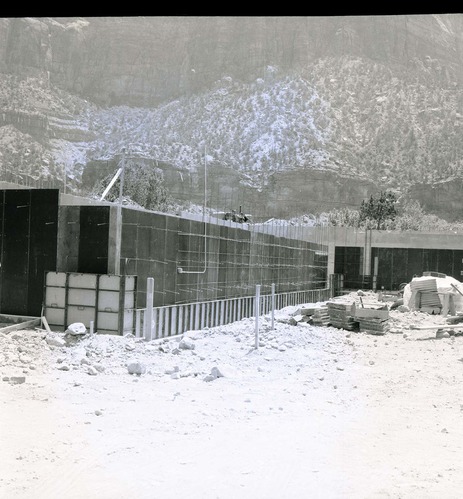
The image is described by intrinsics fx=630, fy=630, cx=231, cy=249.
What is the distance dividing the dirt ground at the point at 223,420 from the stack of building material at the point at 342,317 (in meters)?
3.78

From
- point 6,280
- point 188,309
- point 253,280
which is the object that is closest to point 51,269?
point 6,280

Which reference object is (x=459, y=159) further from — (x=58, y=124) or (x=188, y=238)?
(x=188, y=238)

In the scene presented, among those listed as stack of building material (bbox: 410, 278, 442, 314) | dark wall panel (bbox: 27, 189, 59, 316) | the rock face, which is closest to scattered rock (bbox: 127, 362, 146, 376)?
dark wall panel (bbox: 27, 189, 59, 316)

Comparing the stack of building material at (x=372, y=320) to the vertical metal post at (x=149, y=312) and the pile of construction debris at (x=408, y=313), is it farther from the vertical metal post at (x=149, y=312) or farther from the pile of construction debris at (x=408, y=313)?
the vertical metal post at (x=149, y=312)

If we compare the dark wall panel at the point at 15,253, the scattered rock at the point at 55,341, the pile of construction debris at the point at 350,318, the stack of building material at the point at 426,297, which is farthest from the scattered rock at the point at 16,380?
the stack of building material at the point at 426,297

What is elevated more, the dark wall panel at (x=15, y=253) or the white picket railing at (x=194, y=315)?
the dark wall panel at (x=15, y=253)

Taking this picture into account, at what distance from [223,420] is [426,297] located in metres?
17.8

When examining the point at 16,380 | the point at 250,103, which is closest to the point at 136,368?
the point at 16,380

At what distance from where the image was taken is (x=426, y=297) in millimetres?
24344

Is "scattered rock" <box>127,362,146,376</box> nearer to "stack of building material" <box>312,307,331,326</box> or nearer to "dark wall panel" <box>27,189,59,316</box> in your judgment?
"dark wall panel" <box>27,189,59,316</box>

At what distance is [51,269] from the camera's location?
14055 millimetres

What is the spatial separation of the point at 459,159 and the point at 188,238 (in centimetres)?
8848

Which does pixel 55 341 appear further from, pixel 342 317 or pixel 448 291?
pixel 448 291

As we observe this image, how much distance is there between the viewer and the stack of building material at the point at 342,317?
18.2 metres
